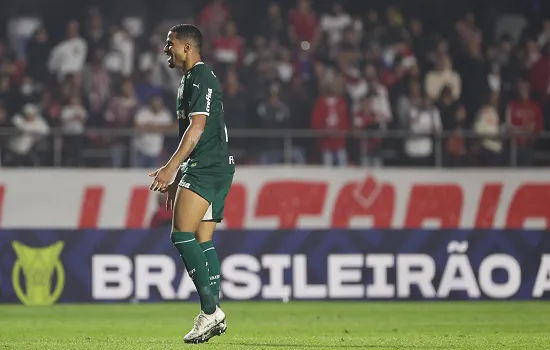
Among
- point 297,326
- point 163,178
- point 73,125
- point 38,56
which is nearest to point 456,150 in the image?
point 73,125

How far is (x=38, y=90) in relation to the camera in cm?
1711

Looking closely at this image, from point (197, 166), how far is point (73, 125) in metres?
8.72

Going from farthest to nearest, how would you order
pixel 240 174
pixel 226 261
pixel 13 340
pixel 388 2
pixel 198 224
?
pixel 388 2, pixel 240 174, pixel 226 261, pixel 13 340, pixel 198 224

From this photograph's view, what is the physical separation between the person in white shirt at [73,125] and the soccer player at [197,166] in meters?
7.45

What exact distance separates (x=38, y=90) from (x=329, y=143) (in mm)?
4450

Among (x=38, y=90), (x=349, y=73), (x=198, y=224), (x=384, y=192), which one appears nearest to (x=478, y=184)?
(x=384, y=192)

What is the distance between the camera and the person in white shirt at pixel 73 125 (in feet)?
51.0

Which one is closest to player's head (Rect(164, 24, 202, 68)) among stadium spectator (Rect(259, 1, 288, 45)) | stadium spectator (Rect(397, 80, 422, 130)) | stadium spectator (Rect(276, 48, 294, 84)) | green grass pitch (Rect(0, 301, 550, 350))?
green grass pitch (Rect(0, 301, 550, 350))

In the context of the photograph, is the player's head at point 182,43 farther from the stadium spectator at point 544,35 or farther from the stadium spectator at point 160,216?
the stadium spectator at point 544,35

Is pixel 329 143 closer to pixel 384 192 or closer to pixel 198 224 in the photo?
pixel 384 192

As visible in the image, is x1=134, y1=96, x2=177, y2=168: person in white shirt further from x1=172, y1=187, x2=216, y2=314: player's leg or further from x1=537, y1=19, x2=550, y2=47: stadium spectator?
x1=172, y1=187, x2=216, y2=314: player's leg

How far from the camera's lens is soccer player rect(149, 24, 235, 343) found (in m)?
8.00

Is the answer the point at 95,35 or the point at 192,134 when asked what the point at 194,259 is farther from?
the point at 95,35

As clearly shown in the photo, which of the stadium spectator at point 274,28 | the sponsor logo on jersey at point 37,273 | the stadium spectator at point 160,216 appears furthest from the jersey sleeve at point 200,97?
the stadium spectator at point 274,28
